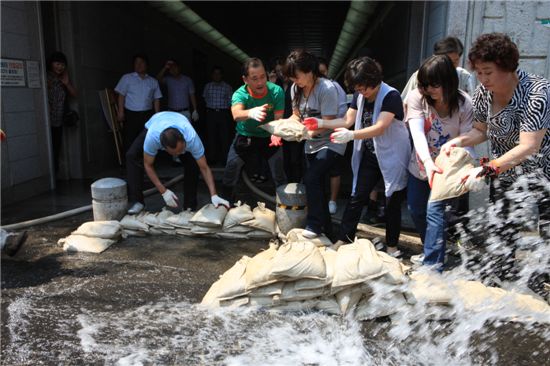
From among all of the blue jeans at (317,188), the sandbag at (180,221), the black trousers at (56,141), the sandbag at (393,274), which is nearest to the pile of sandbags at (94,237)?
the sandbag at (180,221)

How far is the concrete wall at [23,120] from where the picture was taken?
5.59 metres

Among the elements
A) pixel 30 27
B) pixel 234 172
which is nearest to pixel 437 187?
pixel 234 172

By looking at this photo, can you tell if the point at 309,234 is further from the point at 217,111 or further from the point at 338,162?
the point at 217,111

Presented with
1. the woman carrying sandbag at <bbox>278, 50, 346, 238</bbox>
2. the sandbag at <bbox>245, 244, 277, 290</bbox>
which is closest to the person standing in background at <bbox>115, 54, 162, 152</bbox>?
the woman carrying sandbag at <bbox>278, 50, 346, 238</bbox>

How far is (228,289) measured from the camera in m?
3.05

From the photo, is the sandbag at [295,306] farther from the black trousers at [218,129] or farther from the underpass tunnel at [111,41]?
the black trousers at [218,129]

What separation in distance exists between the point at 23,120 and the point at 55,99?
83cm

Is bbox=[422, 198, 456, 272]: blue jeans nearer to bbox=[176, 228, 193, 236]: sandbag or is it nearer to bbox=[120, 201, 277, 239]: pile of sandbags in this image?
bbox=[120, 201, 277, 239]: pile of sandbags

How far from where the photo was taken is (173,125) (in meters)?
4.48

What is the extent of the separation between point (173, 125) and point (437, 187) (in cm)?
258

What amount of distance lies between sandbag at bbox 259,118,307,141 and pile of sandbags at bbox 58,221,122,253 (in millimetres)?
1739

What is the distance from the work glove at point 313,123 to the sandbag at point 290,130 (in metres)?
0.04

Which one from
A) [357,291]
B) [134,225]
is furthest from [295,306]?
[134,225]

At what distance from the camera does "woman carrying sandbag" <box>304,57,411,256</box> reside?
3.51m
